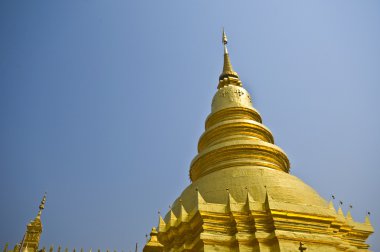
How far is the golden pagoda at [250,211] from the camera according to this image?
12086mm

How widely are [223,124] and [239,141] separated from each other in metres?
1.76

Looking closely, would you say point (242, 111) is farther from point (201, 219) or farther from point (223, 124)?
point (201, 219)

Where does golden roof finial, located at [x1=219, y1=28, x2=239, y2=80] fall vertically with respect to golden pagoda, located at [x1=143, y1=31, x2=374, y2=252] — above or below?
above

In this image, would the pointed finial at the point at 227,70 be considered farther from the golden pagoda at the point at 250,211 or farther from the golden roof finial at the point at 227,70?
the golden pagoda at the point at 250,211

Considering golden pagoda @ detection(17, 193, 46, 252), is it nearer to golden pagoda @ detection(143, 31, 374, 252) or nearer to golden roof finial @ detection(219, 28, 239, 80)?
golden pagoda @ detection(143, 31, 374, 252)

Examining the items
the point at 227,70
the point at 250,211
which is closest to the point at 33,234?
the point at 250,211

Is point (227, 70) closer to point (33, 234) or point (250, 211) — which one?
point (250, 211)

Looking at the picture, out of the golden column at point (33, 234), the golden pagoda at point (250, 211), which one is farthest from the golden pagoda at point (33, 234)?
the golden pagoda at point (250, 211)

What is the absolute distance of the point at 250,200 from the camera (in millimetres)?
12633

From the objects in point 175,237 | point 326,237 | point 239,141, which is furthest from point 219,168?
point 326,237

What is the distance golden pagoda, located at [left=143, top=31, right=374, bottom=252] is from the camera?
12086 millimetres

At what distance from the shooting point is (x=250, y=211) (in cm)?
1235

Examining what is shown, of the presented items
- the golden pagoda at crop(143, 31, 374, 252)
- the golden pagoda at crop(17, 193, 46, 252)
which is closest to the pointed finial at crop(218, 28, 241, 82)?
the golden pagoda at crop(143, 31, 374, 252)

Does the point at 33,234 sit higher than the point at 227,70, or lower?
lower
